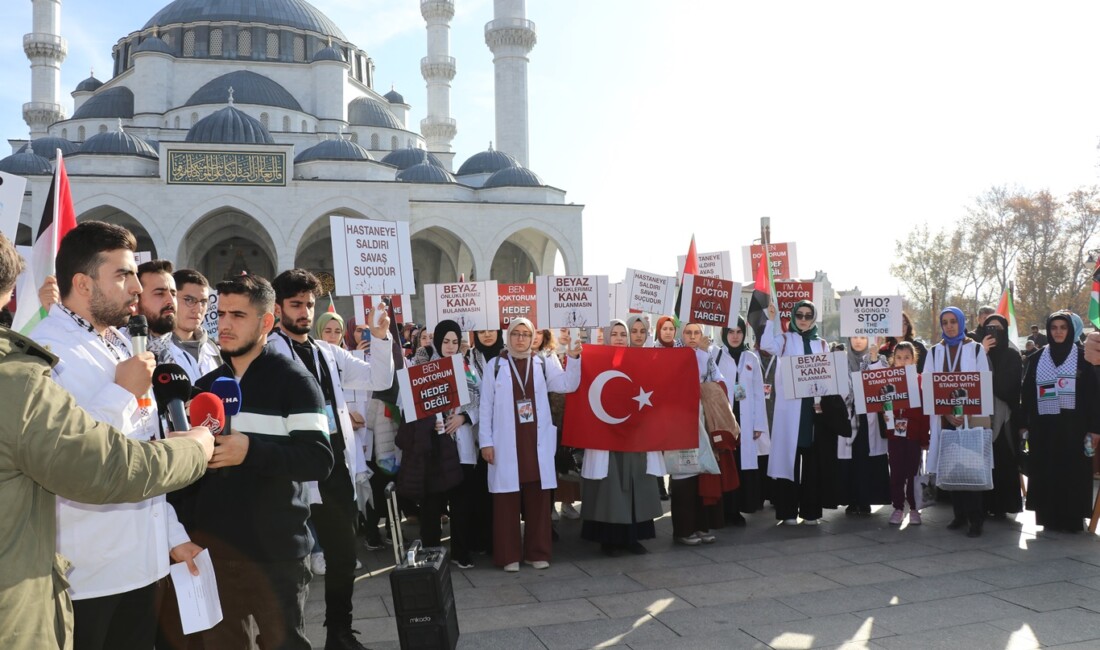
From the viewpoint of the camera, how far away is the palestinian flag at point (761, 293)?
903 cm

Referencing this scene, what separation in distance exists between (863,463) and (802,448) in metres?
0.68

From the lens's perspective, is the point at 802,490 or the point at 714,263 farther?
the point at 714,263

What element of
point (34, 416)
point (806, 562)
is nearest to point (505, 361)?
point (806, 562)

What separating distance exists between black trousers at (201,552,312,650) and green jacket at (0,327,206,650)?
0.89m

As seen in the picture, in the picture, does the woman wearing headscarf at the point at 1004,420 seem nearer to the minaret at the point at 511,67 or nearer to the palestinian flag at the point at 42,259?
the palestinian flag at the point at 42,259

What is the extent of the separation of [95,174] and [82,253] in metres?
31.8

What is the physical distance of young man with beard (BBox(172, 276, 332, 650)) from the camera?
115 inches

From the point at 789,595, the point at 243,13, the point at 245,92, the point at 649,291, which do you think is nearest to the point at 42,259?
the point at 789,595

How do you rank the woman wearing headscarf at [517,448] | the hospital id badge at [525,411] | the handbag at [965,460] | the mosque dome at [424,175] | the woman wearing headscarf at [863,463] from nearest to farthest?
the woman wearing headscarf at [517,448], the hospital id badge at [525,411], the handbag at [965,460], the woman wearing headscarf at [863,463], the mosque dome at [424,175]

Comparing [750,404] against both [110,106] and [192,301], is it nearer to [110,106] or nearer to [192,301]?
[192,301]

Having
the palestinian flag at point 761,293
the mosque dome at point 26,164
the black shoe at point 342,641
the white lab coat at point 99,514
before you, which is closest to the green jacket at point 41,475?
the white lab coat at point 99,514

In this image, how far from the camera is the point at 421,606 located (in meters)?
3.84

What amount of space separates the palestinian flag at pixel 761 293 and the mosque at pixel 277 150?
24.0 m

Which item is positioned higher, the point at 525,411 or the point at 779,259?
the point at 779,259
